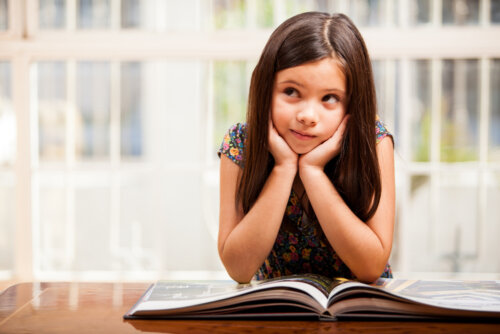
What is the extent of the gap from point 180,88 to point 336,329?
432cm

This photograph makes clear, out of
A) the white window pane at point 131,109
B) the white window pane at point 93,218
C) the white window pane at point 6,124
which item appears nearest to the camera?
the white window pane at point 6,124

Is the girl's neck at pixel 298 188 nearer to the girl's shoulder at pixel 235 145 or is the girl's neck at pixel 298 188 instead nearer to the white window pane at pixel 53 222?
the girl's shoulder at pixel 235 145

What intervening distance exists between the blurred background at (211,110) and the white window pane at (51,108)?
Answer: 0.02 metres

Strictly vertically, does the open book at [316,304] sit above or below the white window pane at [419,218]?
above

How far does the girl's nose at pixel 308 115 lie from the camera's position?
98cm

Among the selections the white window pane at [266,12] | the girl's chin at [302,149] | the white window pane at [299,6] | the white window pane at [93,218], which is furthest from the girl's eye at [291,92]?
the white window pane at [93,218]

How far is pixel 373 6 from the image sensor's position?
9.33 feet

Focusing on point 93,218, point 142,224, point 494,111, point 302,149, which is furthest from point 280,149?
point 93,218

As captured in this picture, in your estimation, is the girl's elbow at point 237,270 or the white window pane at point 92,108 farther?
the white window pane at point 92,108

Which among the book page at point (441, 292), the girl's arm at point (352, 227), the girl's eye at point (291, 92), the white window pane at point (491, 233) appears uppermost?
the girl's eye at point (291, 92)

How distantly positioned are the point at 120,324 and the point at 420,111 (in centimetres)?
316

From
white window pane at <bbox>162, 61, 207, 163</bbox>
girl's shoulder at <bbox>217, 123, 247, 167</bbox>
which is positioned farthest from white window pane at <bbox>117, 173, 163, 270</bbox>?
girl's shoulder at <bbox>217, 123, 247, 167</bbox>

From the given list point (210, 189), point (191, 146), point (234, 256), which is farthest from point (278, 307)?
point (191, 146)

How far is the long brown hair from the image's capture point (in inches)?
40.6
